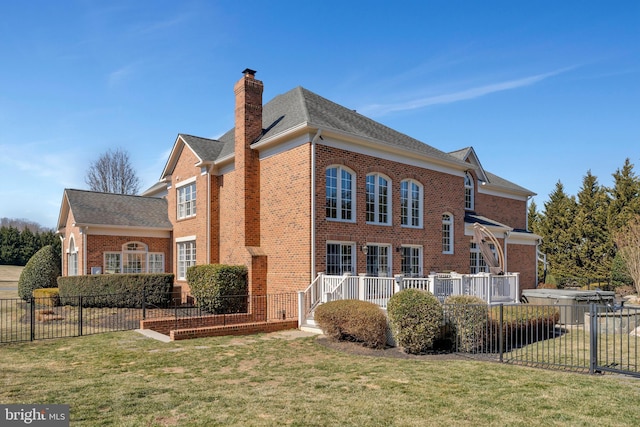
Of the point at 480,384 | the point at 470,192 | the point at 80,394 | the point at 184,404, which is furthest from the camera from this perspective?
the point at 470,192

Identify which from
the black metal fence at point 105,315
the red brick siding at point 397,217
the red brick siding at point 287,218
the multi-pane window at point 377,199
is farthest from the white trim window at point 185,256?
the multi-pane window at point 377,199

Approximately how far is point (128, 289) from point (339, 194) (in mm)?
10507

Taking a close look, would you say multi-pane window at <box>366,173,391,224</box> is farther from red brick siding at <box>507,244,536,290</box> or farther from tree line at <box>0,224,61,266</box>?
tree line at <box>0,224,61,266</box>

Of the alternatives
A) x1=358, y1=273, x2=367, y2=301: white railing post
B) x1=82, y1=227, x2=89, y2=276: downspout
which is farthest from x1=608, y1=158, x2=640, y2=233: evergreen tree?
x1=82, y1=227, x2=89, y2=276: downspout

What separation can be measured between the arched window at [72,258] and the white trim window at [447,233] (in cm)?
1990

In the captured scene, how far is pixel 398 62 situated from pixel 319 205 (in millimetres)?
6241

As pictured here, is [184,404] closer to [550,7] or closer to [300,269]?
[300,269]

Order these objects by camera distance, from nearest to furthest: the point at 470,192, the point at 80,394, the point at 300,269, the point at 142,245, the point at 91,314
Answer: the point at 80,394
the point at 300,269
the point at 91,314
the point at 142,245
the point at 470,192

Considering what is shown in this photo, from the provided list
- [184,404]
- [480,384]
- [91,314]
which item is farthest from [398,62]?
[91,314]

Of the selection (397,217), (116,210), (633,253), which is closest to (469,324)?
(397,217)

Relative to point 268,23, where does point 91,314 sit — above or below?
below

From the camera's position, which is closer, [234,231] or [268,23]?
[268,23]

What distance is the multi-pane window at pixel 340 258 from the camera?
1717 centimetres

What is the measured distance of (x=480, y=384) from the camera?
27.4ft
